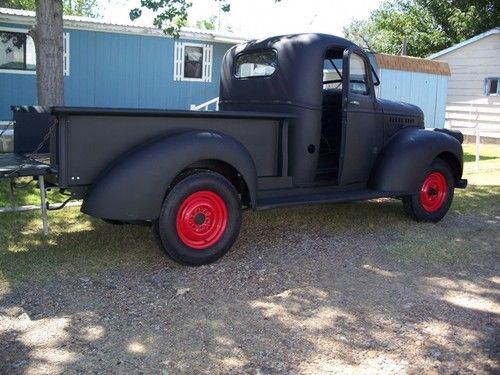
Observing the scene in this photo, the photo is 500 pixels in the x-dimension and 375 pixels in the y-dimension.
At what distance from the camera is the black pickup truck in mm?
4512

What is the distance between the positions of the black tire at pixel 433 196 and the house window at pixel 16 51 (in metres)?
9.83

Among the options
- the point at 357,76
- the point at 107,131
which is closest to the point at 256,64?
the point at 357,76

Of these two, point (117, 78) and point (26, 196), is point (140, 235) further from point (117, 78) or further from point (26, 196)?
point (117, 78)

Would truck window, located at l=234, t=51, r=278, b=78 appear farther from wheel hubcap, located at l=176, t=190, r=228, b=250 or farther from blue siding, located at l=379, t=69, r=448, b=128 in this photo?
blue siding, located at l=379, t=69, r=448, b=128

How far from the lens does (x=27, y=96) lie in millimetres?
13445

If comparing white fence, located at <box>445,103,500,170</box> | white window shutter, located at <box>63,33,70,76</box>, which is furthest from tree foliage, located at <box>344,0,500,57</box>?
white window shutter, located at <box>63,33,70,76</box>

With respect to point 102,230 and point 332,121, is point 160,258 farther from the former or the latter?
point 332,121

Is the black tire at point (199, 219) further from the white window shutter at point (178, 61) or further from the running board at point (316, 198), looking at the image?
the white window shutter at point (178, 61)

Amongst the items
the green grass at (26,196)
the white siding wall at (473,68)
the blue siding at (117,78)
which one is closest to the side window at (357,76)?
the green grass at (26,196)

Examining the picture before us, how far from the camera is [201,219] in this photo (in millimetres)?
4957

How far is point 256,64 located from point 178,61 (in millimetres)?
9149

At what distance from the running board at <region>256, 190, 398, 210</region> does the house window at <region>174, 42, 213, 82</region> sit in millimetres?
9948

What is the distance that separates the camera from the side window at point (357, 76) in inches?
245

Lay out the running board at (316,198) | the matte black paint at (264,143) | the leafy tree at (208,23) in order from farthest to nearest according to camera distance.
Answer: the leafy tree at (208,23), the running board at (316,198), the matte black paint at (264,143)
